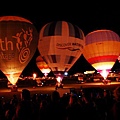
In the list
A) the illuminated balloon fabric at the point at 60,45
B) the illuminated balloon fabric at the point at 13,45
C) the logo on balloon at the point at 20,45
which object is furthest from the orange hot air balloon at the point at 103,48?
the illuminated balloon fabric at the point at 13,45

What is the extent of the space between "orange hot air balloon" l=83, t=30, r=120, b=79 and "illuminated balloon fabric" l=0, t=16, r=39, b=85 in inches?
250

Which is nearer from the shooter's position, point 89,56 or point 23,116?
point 23,116

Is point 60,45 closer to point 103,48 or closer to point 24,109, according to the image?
point 103,48

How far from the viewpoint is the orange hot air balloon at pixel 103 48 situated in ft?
65.4

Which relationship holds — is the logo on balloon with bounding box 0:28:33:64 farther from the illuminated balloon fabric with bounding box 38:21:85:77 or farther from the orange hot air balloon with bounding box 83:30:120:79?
the orange hot air balloon with bounding box 83:30:120:79

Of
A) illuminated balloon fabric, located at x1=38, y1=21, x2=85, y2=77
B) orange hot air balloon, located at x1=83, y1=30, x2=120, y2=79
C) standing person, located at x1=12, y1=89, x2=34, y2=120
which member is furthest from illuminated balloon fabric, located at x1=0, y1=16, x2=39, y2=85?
standing person, located at x1=12, y1=89, x2=34, y2=120

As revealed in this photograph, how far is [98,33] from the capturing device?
66.4 feet

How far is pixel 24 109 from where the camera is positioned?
375 cm

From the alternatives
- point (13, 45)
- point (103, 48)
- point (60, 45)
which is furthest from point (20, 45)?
point (103, 48)

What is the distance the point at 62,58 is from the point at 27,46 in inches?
103

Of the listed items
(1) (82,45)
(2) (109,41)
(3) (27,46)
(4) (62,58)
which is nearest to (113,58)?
(2) (109,41)

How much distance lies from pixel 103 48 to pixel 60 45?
13.9 ft

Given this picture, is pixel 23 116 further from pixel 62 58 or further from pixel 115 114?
pixel 62 58

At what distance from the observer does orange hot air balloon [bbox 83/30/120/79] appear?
19.9m
